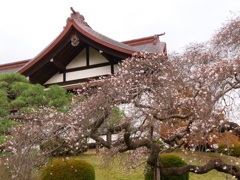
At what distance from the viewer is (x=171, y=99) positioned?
261 inches

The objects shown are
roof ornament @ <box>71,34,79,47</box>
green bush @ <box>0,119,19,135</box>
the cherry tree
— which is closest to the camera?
the cherry tree

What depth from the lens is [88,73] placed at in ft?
39.5

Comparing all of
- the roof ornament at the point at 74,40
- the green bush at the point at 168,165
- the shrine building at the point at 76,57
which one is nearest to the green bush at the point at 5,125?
the shrine building at the point at 76,57

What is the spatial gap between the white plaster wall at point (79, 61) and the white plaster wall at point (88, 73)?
0.35 m

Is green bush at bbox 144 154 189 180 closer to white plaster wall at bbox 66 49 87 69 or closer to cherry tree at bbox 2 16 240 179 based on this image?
cherry tree at bbox 2 16 240 179

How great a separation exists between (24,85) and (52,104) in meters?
1.18

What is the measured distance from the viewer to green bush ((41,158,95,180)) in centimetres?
695

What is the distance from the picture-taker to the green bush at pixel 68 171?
695 centimetres

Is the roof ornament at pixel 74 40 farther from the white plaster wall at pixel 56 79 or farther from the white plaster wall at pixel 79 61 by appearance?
the white plaster wall at pixel 56 79

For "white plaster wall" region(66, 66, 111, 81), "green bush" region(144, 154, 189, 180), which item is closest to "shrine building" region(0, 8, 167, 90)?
"white plaster wall" region(66, 66, 111, 81)

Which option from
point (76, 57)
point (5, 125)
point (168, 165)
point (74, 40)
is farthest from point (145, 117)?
point (76, 57)

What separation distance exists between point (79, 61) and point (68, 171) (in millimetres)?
6511

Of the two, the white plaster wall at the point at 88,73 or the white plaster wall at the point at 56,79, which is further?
the white plaster wall at the point at 56,79

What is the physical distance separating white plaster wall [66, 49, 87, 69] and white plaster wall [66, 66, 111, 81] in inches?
13.9
